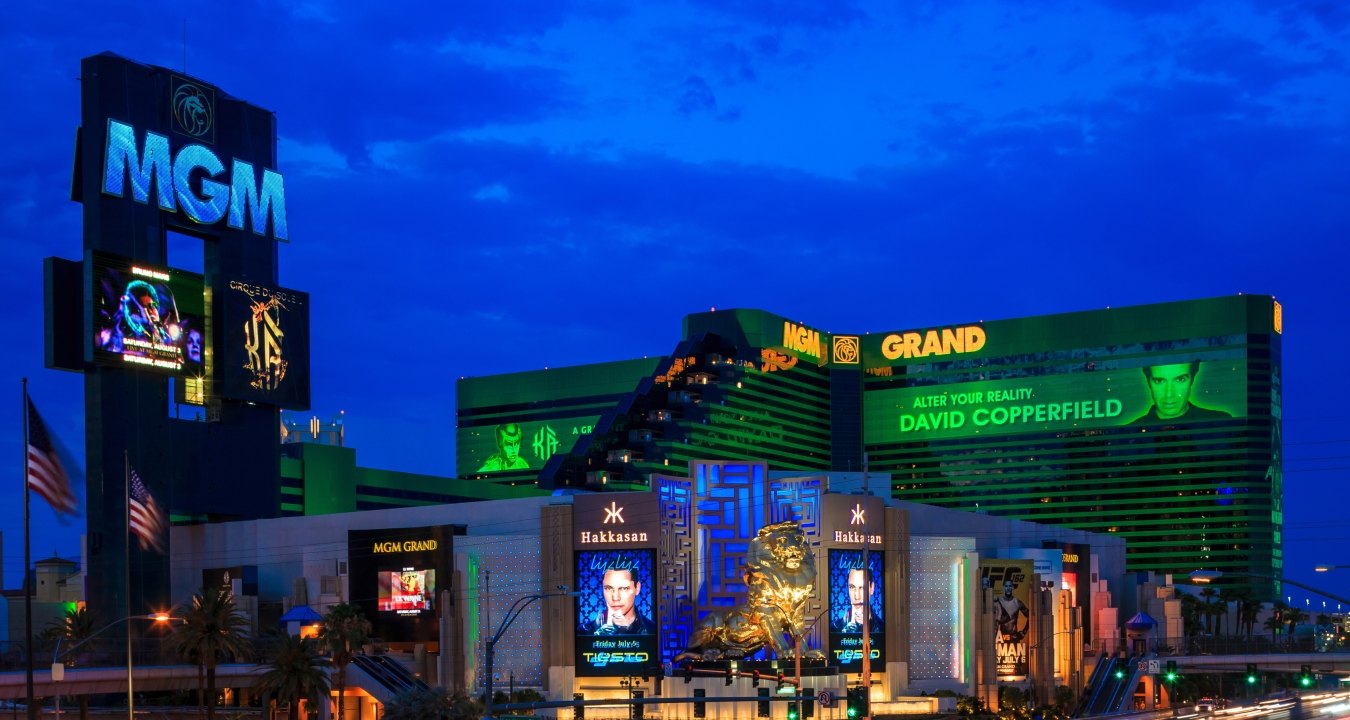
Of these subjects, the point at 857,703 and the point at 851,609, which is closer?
the point at 857,703

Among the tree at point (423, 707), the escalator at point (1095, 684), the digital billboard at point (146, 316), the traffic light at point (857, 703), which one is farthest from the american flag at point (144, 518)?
the escalator at point (1095, 684)

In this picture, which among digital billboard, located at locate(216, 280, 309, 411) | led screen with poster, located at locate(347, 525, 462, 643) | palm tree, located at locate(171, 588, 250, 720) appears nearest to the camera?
palm tree, located at locate(171, 588, 250, 720)

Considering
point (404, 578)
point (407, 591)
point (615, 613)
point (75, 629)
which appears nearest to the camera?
point (75, 629)

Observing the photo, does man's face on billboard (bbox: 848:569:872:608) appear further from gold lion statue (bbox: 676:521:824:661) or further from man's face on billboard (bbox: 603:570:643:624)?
man's face on billboard (bbox: 603:570:643:624)

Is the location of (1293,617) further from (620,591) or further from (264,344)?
(264,344)

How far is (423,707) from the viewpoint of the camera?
83.6 meters

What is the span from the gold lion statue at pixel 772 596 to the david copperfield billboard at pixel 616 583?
5760mm

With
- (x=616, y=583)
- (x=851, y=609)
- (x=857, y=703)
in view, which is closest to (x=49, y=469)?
(x=857, y=703)

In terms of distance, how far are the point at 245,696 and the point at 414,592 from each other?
12.2m

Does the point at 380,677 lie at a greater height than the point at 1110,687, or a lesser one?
greater

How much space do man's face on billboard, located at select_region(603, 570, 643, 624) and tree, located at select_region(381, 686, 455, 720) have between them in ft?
78.5

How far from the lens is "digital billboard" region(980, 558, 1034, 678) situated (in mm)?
120000

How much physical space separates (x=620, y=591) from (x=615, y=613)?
1382mm

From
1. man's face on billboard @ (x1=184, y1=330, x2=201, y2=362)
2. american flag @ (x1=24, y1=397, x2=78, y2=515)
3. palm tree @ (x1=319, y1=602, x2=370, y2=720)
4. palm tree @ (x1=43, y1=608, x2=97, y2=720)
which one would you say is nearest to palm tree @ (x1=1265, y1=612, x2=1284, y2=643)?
palm tree @ (x1=319, y1=602, x2=370, y2=720)
